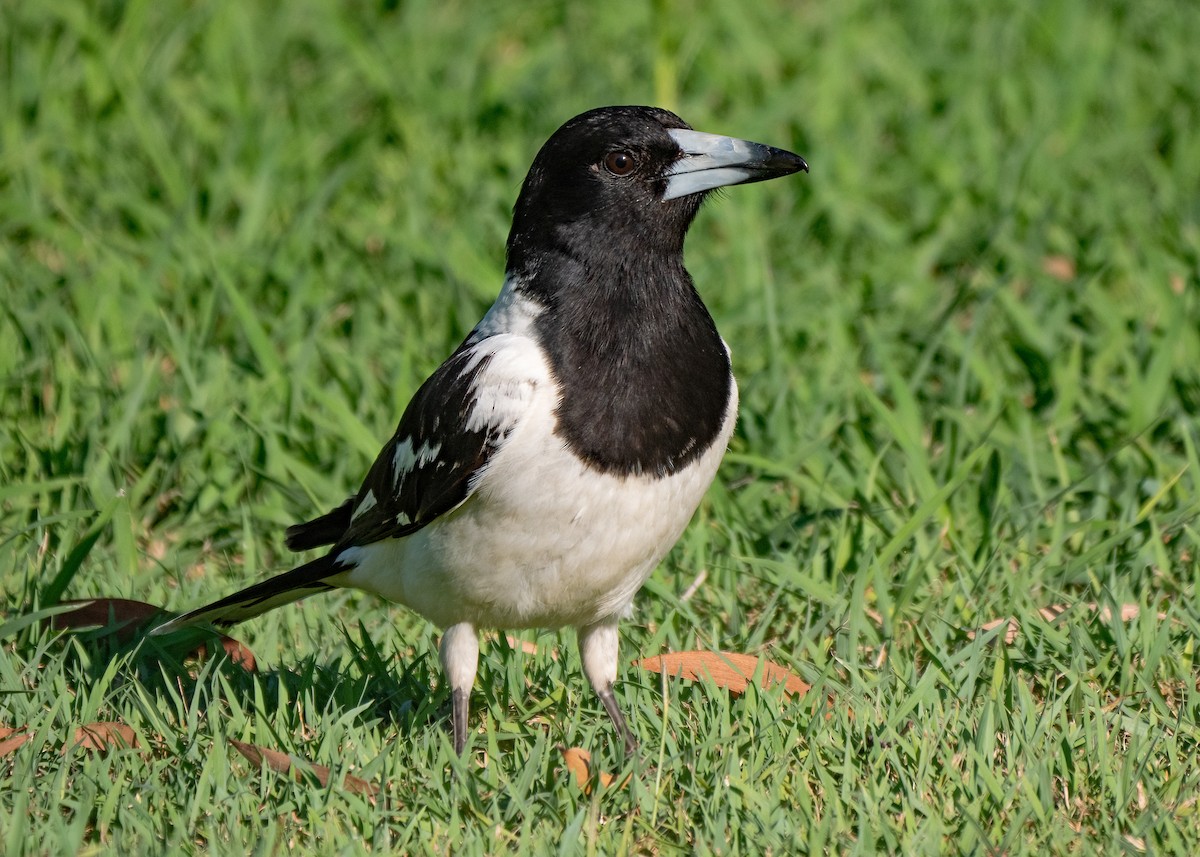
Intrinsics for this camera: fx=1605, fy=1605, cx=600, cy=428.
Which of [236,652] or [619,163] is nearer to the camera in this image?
[619,163]

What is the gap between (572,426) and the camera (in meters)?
3.43

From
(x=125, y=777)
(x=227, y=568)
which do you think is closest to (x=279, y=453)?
(x=227, y=568)

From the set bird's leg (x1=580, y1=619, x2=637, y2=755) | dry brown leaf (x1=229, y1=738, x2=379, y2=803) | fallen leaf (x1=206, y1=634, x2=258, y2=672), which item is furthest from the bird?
dry brown leaf (x1=229, y1=738, x2=379, y2=803)

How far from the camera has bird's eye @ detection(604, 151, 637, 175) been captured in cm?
373

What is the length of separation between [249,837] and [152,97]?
459 centimetres

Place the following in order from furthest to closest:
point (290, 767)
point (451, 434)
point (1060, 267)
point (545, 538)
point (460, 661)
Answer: point (1060, 267) → point (460, 661) → point (451, 434) → point (545, 538) → point (290, 767)

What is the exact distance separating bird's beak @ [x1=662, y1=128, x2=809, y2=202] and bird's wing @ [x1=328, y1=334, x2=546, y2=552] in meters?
0.55

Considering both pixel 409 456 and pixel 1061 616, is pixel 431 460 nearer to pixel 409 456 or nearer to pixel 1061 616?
pixel 409 456

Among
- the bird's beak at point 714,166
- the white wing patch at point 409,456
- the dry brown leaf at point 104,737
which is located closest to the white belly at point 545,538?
the white wing patch at point 409,456

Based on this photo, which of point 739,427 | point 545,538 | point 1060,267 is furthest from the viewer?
point 1060,267

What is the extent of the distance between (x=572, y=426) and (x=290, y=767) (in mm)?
924

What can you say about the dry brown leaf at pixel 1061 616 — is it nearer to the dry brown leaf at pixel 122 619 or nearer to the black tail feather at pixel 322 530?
the black tail feather at pixel 322 530

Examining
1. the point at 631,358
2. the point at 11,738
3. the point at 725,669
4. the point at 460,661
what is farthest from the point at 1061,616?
the point at 11,738

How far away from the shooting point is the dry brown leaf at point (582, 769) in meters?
3.34
